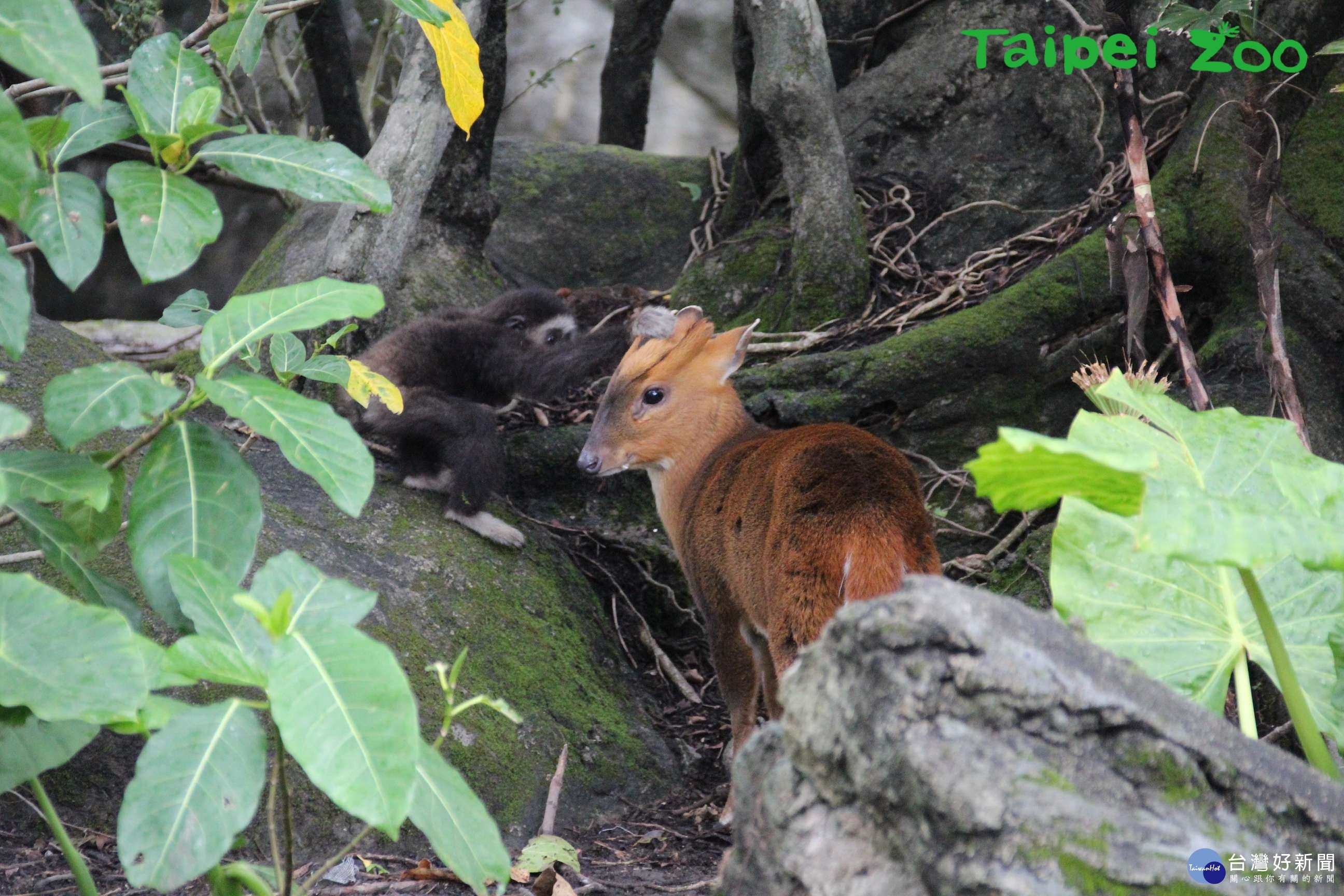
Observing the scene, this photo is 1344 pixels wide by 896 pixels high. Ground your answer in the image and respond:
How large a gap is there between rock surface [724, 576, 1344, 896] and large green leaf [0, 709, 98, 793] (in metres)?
1.17

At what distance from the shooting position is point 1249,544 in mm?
1521

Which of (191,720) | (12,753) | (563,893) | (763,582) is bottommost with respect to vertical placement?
(563,893)

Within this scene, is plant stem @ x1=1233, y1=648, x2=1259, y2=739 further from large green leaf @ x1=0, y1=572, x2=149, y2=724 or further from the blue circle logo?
A: large green leaf @ x1=0, y1=572, x2=149, y2=724

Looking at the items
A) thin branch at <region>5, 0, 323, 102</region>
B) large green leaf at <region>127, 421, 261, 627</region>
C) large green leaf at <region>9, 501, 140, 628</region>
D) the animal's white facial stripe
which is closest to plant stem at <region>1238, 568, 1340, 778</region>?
large green leaf at <region>127, 421, 261, 627</region>

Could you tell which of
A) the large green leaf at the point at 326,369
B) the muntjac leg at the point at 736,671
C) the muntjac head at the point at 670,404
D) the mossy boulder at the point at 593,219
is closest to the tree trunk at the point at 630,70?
the mossy boulder at the point at 593,219

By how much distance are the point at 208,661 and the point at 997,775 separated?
3.56 feet

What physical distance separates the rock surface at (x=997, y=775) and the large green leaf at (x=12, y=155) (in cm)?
135

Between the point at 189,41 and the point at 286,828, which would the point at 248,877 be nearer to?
the point at 286,828

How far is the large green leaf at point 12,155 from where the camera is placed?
1702 millimetres

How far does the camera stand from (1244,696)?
6.51ft

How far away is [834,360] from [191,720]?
383 centimetres

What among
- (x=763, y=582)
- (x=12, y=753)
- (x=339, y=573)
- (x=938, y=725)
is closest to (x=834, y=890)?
(x=938, y=725)

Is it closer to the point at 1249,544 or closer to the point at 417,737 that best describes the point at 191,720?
the point at 417,737

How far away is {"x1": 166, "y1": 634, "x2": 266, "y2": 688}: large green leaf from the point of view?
1.66 meters
